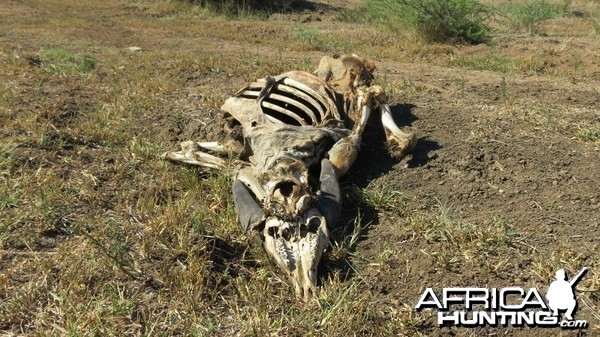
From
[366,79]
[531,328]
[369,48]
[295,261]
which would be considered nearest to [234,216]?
[295,261]

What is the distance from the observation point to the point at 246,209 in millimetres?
2953

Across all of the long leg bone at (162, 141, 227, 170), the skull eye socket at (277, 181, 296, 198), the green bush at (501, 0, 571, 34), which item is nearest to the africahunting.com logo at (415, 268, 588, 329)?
the skull eye socket at (277, 181, 296, 198)

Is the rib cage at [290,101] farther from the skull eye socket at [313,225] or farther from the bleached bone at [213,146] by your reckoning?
the skull eye socket at [313,225]

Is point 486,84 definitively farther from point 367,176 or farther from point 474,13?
point 474,13

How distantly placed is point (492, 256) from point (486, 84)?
3.74 m

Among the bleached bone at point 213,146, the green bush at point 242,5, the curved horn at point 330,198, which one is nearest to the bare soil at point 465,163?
the curved horn at point 330,198

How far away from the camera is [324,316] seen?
230 cm

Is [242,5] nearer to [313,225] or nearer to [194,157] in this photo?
[194,157]

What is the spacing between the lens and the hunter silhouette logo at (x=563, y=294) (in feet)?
7.45

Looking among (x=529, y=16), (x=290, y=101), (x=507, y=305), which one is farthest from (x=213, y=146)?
(x=529, y=16)

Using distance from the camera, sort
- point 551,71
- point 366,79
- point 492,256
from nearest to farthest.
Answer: point 492,256 → point 366,79 → point 551,71

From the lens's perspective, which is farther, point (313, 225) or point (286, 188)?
point (286, 188)

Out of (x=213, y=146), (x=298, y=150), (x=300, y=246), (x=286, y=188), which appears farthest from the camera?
(x=213, y=146)

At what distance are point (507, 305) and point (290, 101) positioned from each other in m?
2.42
